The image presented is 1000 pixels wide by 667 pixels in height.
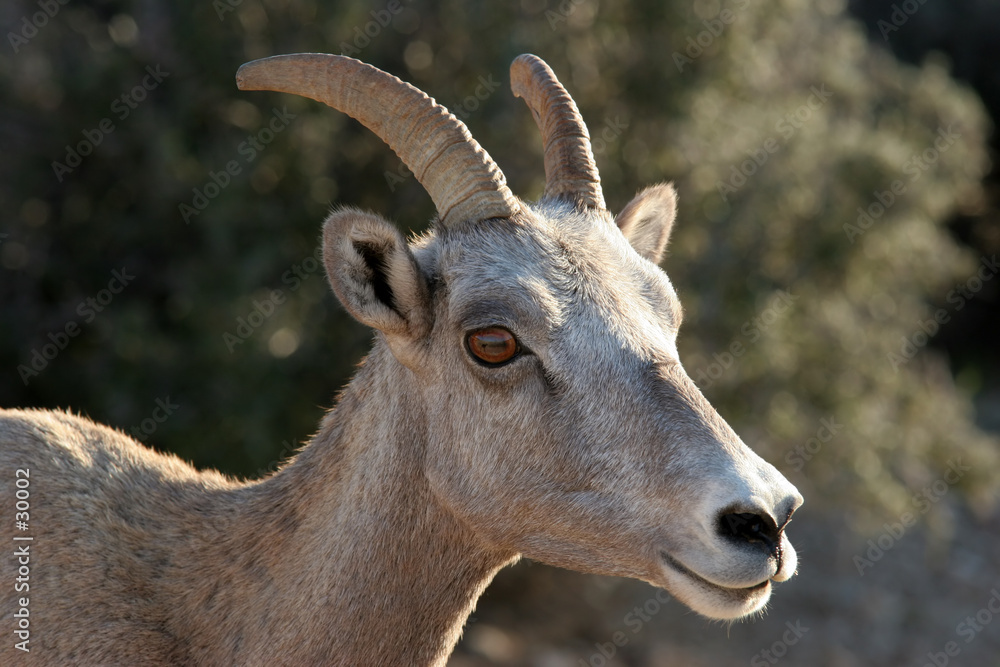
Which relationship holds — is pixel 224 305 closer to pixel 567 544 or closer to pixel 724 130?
pixel 724 130

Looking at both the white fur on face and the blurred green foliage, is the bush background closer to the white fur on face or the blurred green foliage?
the blurred green foliage

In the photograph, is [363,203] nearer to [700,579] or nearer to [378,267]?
[378,267]

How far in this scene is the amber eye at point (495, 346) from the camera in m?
3.55

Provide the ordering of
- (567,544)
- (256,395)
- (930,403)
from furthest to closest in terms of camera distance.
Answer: (930,403)
(256,395)
(567,544)

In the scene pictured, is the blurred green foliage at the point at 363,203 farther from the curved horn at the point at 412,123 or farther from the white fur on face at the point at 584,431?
the white fur on face at the point at 584,431

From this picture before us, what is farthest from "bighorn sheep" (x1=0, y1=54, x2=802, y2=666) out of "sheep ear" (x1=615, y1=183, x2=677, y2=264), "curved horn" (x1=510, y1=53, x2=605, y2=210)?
"sheep ear" (x1=615, y1=183, x2=677, y2=264)

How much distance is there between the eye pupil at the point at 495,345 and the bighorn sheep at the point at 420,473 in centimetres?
1

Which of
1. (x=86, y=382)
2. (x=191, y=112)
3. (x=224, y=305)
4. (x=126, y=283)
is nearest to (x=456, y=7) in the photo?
(x=191, y=112)

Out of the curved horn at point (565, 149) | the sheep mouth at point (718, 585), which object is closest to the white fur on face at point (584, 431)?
the sheep mouth at point (718, 585)

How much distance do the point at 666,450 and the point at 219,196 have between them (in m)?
6.50

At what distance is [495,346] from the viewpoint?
140 inches

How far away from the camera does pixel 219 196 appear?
8.77 metres

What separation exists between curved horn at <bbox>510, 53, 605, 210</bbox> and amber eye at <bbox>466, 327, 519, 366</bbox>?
38.2 inches

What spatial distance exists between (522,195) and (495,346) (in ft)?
18.5
